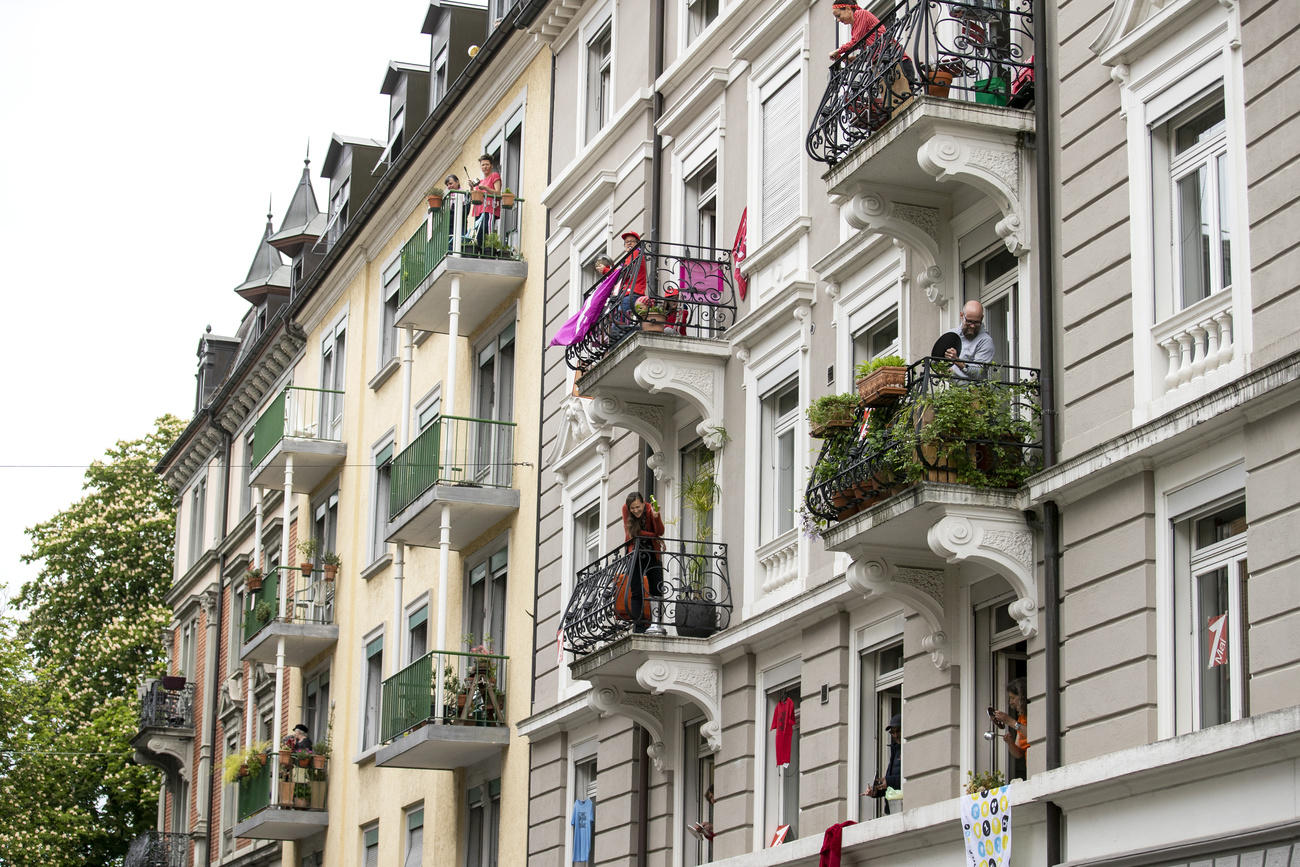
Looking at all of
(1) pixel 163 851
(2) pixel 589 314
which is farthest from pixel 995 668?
(1) pixel 163 851

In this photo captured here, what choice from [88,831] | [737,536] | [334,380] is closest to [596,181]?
[737,536]

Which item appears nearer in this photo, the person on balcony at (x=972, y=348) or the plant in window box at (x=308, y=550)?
the person on balcony at (x=972, y=348)

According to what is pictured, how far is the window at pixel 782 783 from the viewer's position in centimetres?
1997

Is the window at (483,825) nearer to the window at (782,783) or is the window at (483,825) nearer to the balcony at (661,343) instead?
the balcony at (661,343)

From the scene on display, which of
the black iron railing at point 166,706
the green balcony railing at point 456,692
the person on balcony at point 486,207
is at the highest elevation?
the person on balcony at point 486,207

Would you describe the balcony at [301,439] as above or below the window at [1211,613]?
above

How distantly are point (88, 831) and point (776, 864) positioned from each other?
1528 inches

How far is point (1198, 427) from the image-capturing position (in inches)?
545

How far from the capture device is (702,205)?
24.1 meters

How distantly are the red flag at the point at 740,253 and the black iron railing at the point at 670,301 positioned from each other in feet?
0.40

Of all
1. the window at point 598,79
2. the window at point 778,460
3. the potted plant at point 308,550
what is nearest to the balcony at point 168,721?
the potted plant at point 308,550

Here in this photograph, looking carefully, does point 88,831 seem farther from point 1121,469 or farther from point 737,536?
point 1121,469

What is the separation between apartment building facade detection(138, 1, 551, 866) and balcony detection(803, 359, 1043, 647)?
11706 millimetres

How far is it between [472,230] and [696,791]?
10495mm
